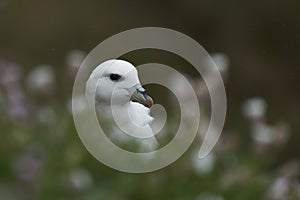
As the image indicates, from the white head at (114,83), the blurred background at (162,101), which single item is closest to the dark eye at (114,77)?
the white head at (114,83)

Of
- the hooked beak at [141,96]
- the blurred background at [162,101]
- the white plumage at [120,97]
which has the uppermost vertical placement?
the blurred background at [162,101]

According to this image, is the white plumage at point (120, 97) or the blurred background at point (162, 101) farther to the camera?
the blurred background at point (162, 101)

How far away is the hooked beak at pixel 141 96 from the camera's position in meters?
0.49

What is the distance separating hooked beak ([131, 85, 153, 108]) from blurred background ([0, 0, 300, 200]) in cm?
75

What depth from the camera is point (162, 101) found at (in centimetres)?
197

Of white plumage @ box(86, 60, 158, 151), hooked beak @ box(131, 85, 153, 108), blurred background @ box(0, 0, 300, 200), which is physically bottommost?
white plumage @ box(86, 60, 158, 151)

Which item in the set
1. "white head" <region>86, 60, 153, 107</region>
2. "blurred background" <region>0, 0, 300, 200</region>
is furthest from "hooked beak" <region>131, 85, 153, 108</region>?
"blurred background" <region>0, 0, 300, 200</region>

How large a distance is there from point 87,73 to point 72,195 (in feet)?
3.78

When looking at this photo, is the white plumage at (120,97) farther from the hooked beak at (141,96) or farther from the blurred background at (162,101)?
the blurred background at (162,101)

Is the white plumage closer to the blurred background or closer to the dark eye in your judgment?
the dark eye

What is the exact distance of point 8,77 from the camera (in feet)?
5.58

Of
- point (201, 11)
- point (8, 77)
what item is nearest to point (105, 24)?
point (201, 11)

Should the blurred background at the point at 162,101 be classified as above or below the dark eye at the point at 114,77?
above

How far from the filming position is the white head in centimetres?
47
